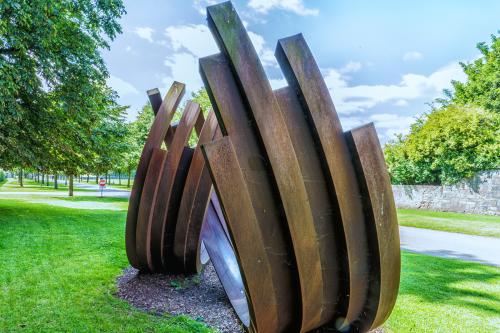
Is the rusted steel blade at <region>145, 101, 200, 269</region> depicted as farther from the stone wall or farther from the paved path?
the stone wall

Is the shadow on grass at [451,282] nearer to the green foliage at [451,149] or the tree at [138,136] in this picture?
the green foliage at [451,149]

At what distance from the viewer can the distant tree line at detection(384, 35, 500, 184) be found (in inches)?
843

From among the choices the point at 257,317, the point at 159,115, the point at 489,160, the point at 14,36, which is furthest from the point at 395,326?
the point at 489,160

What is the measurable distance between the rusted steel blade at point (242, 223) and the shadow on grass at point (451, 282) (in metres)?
4.25

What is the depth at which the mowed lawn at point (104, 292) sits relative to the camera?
4.19 meters

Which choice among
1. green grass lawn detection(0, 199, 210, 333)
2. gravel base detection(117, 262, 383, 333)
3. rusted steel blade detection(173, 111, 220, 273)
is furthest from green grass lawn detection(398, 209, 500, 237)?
green grass lawn detection(0, 199, 210, 333)

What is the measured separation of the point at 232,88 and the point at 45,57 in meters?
13.3

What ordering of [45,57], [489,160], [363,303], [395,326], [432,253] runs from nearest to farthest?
1. [363,303]
2. [395,326]
3. [432,253]
4. [45,57]
5. [489,160]

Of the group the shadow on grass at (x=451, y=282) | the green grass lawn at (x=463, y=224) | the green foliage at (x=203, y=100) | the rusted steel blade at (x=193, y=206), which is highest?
the green foliage at (x=203, y=100)

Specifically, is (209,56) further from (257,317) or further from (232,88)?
(257,317)

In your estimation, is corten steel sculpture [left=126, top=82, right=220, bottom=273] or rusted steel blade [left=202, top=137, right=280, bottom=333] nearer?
rusted steel blade [left=202, top=137, right=280, bottom=333]

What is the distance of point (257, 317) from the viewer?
268 centimetres

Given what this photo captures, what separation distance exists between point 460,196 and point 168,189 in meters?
21.9

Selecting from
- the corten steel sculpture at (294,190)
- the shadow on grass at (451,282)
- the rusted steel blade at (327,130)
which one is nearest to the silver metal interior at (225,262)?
the corten steel sculpture at (294,190)
